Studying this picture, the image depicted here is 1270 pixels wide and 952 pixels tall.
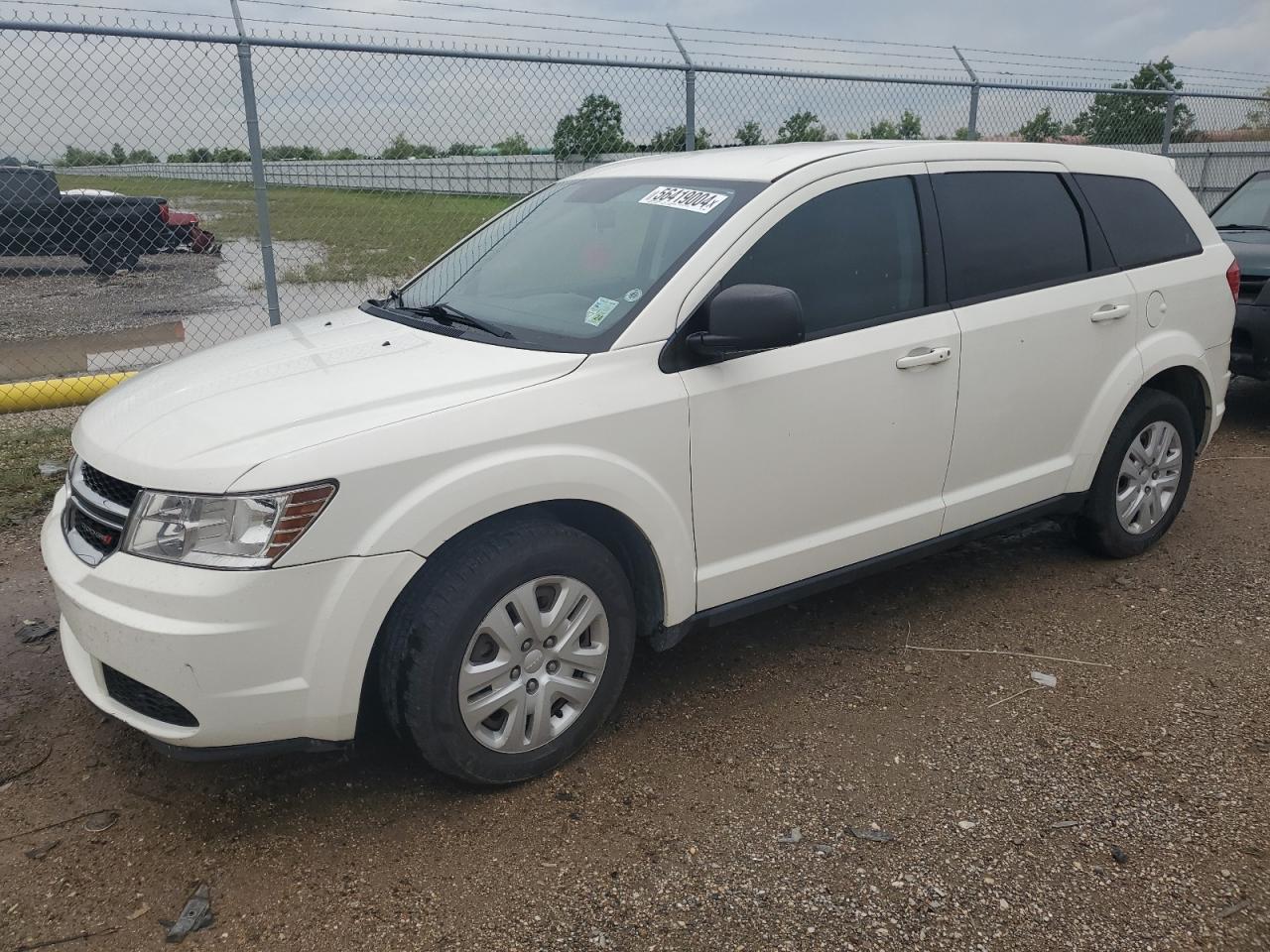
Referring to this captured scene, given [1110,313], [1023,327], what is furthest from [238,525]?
[1110,313]

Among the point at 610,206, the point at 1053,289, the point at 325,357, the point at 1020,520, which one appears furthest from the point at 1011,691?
the point at 325,357

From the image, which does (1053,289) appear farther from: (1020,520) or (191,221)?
(191,221)

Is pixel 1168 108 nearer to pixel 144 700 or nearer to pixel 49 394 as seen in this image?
pixel 49 394

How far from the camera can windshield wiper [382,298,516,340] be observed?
322 cm

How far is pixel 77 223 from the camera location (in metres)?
9.79

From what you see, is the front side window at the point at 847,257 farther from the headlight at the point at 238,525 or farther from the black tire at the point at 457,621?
the headlight at the point at 238,525

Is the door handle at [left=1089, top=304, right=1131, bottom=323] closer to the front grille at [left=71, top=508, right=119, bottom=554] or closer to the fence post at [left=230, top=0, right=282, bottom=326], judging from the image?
the front grille at [left=71, top=508, right=119, bottom=554]

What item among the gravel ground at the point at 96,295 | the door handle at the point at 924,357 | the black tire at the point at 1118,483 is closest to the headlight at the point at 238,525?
the door handle at the point at 924,357

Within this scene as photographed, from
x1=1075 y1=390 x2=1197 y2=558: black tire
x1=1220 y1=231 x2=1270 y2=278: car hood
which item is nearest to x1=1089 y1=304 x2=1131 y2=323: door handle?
x1=1075 y1=390 x2=1197 y2=558: black tire

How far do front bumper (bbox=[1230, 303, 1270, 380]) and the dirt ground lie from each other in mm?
3275

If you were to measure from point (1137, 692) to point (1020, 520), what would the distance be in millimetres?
825

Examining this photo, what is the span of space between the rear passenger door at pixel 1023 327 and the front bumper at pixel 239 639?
7.28 feet

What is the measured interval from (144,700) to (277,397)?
855 mm

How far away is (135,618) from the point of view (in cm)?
249
